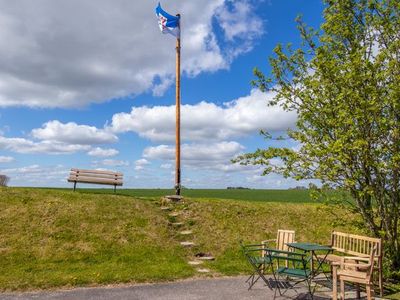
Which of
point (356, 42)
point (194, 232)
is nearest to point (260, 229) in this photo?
point (194, 232)

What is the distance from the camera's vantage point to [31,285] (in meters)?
9.99

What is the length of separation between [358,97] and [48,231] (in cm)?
1103

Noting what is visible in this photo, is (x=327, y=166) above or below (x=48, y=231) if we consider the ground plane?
above

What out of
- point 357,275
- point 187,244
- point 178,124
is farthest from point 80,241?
point 357,275

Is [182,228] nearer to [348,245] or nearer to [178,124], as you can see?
[178,124]

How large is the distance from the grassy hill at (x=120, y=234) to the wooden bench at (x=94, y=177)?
1683 mm

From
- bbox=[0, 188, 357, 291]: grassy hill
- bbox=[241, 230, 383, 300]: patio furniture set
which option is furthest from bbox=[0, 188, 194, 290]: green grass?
bbox=[241, 230, 383, 300]: patio furniture set

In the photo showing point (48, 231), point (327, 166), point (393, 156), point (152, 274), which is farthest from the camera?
point (48, 231)

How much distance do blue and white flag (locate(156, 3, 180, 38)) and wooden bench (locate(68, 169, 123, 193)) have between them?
7761 mm

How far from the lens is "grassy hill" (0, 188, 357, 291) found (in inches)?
440

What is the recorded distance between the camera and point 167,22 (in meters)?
20.1

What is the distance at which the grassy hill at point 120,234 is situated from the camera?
1117cm

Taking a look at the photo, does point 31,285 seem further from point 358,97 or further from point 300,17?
point 300,17

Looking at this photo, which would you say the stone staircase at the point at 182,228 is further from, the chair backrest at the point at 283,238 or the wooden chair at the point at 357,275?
the wooden chair at the point at 357,275
